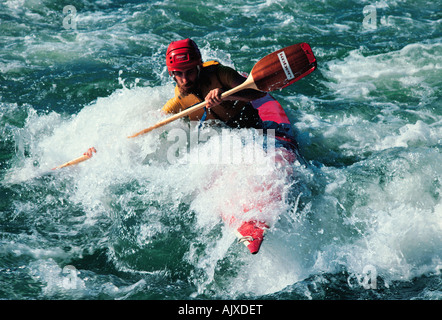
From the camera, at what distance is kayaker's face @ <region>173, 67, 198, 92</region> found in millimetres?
4555

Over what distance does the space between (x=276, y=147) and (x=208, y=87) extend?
3.09 feet

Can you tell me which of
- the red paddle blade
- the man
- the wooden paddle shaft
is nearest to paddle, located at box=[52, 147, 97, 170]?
the wooden paddle shaft

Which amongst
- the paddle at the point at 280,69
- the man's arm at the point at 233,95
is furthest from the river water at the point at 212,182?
the paddle at the point at 280,69

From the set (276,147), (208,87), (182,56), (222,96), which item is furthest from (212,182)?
(182,56)

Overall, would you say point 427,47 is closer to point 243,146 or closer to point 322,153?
point 322,153

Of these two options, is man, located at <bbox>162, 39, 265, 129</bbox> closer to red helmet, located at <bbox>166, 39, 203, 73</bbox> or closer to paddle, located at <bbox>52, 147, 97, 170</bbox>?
red helmet, located at <bbox>166, 39, 203, 73</bbox>

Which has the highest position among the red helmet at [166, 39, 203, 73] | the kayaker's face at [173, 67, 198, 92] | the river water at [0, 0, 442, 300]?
the red helmet at [166, 39, 203, 73]

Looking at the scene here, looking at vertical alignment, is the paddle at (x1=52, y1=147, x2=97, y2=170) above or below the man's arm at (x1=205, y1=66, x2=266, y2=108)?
below

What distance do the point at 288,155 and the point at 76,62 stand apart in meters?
4.85

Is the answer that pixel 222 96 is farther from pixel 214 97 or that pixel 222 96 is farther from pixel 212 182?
pixel 212 182

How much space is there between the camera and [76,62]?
7789 mm

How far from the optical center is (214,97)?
4.41 metres

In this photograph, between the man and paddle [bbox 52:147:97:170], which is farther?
paddle [bbox 52:147:97:170]
